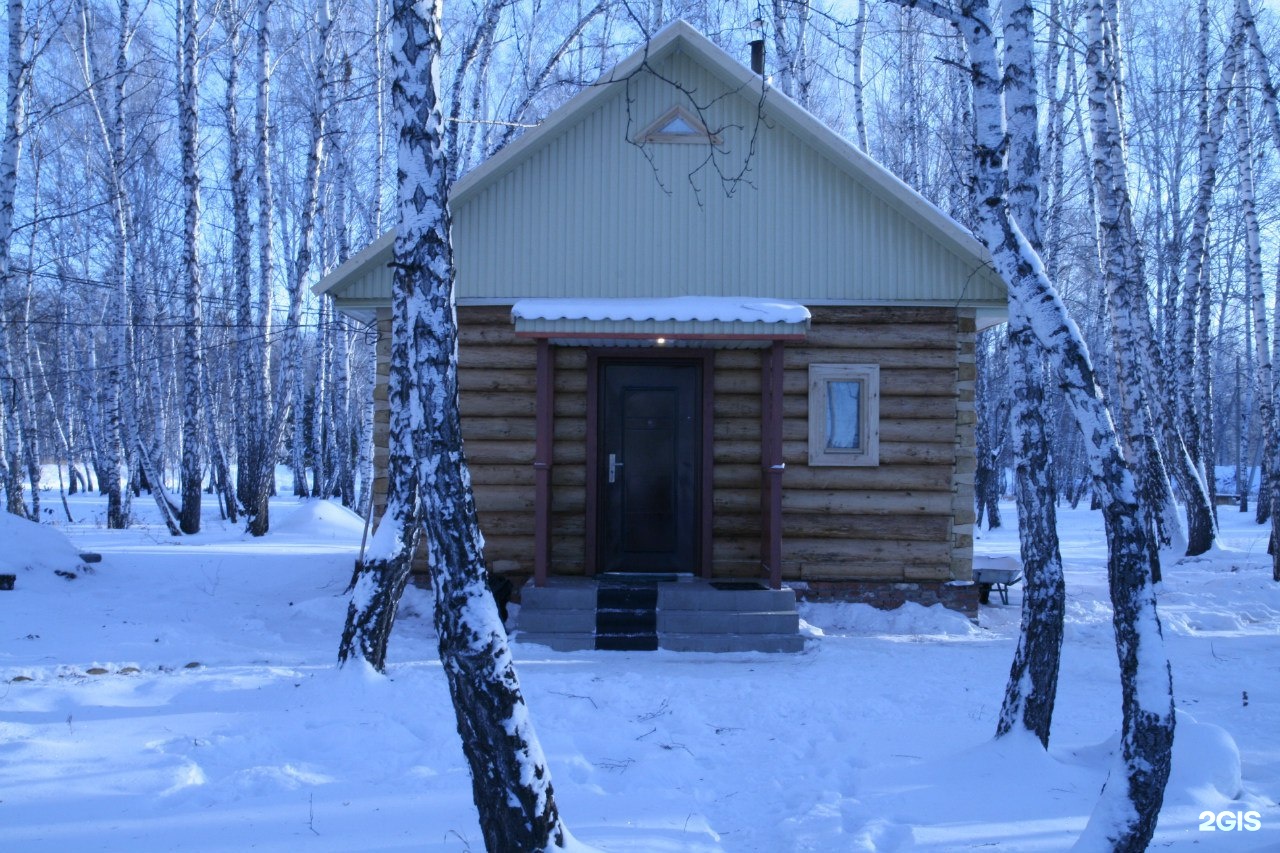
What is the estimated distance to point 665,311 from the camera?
30.8 feet

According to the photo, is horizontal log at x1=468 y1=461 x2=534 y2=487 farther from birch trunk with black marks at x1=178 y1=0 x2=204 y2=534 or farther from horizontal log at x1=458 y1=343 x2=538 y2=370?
birch trunk with black marks at x1=178 y1=0 x2=204 y2=534

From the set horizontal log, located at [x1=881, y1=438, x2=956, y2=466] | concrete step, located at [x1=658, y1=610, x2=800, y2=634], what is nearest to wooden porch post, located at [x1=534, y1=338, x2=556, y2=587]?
concrete step, located at [x1=658, y1=610, x2=800, y2=634]

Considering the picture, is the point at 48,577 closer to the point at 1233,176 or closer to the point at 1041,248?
the point at 1041,248

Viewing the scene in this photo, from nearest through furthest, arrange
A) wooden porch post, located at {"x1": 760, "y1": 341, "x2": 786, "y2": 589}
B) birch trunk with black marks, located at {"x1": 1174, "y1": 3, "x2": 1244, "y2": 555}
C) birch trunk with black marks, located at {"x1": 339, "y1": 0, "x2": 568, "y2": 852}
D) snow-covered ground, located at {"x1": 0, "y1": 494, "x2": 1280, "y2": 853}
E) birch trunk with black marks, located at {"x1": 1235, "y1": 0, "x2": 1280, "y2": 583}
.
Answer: birch trunk with black marks, located at {"x1": 339, "y1": 0, "x2": 568, "y2": 852} → snow-covered ground, located at {"x1": 0, "y1": 494, "x2": 1280, "y2": 853} → wooden porch post, located at {"x1": 760, "y1": 341, "x2": 786, "y2": 589} → birch trunk with black marks, located at {"x1": 1235, "y1": 0, "x2": 1280, "y2": 583} → birch trunk with black marks, located at {"x1": 1174, "y1": 3, "x2": 1244, "y2": 555}

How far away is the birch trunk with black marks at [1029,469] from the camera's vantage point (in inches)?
215

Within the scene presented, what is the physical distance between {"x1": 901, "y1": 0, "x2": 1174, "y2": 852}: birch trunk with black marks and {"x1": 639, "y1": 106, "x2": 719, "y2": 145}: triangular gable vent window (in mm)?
6155

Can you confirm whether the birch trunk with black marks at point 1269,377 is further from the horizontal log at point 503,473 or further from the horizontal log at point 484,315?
the horizontal log at point 484,315

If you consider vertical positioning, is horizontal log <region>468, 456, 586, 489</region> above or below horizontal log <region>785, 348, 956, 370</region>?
below

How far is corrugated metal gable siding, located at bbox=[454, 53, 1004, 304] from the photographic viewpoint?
1041 centimetres

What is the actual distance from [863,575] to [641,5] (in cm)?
1358

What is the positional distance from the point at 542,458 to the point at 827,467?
126 inches

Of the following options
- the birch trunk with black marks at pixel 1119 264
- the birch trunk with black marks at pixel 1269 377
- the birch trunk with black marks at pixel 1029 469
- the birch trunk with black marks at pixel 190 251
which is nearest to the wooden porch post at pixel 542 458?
the birch trunk with black marks at pixel 1029 469

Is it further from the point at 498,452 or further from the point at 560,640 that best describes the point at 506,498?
the point at 560,640

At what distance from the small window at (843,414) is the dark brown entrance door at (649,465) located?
1290 mm
